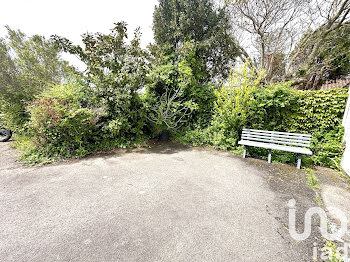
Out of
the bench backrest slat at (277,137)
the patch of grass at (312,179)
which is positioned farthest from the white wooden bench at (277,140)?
the patch of grass at (312,179)

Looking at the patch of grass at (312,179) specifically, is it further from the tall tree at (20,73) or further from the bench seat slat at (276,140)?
the tall tree at (20,73)

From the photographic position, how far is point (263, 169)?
152 inches

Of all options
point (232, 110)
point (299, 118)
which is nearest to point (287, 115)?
point (299, 118)

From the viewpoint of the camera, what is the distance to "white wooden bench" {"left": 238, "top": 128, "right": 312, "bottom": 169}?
388 cm

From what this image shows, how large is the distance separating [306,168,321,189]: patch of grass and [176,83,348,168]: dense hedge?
24.0 inches

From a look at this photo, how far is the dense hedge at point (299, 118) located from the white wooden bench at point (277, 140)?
1.09 ft

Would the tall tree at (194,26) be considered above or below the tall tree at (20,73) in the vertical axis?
above

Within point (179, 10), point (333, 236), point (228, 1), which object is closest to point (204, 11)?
point (179, 10)

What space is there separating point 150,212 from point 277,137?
4.32 meters

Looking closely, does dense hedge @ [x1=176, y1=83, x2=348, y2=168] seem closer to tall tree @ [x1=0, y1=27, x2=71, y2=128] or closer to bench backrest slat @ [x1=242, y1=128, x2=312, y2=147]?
bench backrest slat @ [x1=242, y1=128, x2=312, y2=147]

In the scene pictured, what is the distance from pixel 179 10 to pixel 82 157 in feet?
25.7

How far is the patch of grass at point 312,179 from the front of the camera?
3.08 meters

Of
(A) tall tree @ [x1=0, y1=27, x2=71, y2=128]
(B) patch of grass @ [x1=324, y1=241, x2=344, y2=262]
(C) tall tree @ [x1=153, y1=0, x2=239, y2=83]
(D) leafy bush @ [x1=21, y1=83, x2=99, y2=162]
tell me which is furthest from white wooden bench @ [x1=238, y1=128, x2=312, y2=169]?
(A) tall tree @ [x1=0, y1=27, x2=71, y2=128]

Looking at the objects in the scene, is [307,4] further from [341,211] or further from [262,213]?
[262,213]
